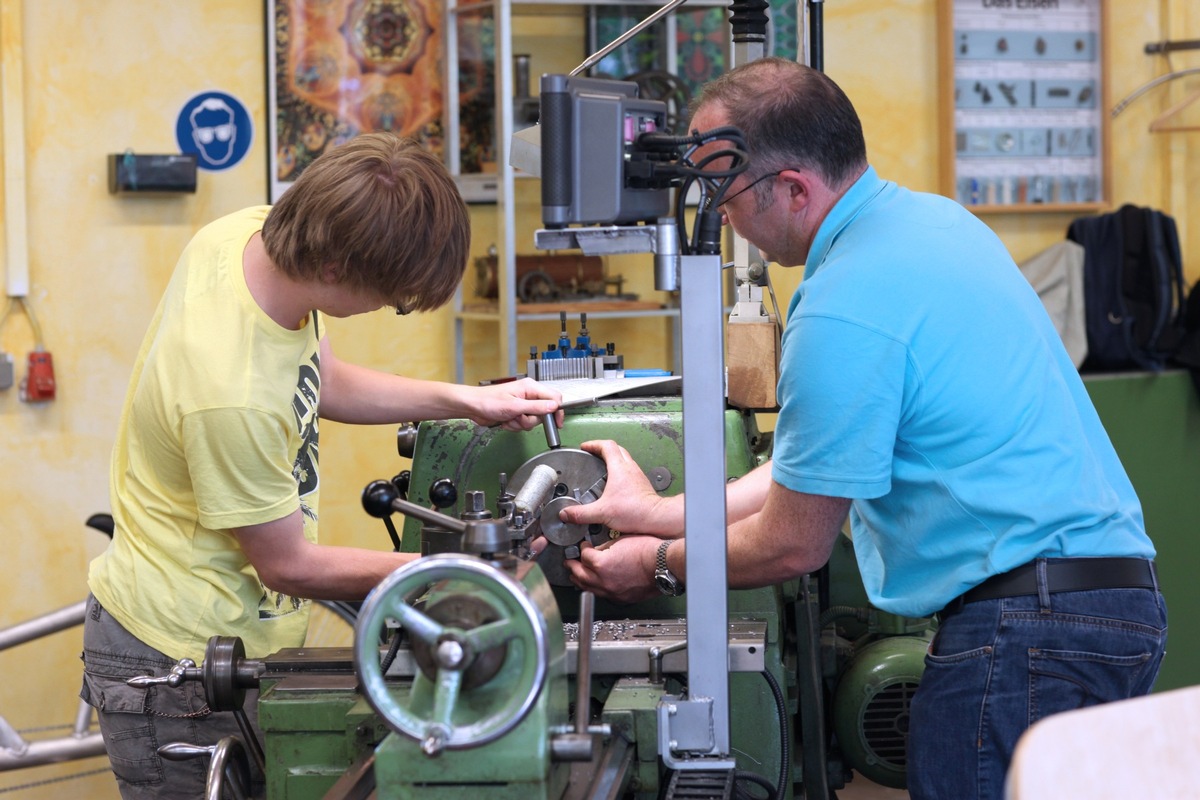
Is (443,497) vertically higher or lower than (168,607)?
higher

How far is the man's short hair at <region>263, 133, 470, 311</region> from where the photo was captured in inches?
56.2

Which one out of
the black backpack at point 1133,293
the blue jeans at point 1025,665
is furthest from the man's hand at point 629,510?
the black backpack at point 1133,293

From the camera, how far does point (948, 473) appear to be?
1.38 m

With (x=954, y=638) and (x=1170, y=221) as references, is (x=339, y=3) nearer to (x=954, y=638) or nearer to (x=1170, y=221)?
(x=1170, y=221)

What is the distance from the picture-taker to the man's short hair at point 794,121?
1449mm

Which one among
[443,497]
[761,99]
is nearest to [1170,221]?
[761,99]

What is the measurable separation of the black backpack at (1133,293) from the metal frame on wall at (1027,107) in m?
0.18

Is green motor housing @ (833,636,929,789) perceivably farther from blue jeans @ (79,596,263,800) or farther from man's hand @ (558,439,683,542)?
blue jeans @ (79,596,263,800)

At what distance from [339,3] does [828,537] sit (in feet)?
7.80

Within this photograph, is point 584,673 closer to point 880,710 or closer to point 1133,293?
point 880,710

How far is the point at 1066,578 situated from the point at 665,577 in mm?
440

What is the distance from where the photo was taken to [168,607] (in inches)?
61.4

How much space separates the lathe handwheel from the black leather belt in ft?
1.80

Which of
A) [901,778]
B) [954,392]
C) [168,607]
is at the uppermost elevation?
[954,392]
